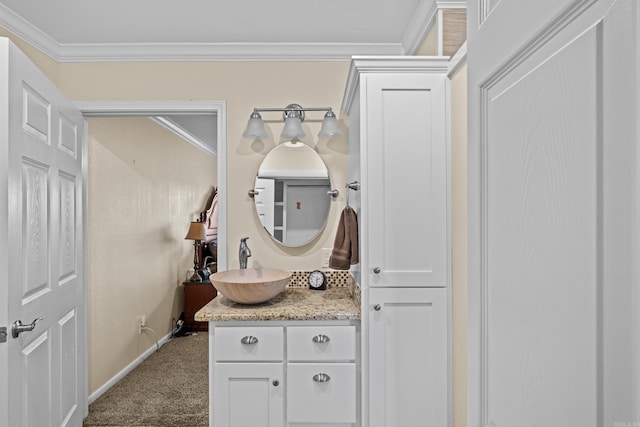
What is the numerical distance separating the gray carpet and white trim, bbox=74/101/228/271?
1.02m

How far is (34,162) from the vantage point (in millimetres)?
1841

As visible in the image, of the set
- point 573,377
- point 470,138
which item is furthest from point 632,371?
point 470,138

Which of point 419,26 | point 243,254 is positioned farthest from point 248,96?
point 419,26

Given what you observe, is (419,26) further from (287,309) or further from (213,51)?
(287,309)

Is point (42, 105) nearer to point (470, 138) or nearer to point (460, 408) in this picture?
point (470, 138)

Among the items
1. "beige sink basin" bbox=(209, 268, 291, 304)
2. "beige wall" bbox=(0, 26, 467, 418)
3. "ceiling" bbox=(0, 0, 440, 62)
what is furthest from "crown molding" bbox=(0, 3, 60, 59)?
"beige sink basin" bbox=(209, 268, 291, 304)

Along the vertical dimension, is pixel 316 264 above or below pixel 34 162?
below

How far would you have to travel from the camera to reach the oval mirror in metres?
2.81

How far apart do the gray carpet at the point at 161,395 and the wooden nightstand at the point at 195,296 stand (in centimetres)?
56

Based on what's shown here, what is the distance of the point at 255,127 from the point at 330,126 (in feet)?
1.56

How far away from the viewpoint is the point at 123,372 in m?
3.51

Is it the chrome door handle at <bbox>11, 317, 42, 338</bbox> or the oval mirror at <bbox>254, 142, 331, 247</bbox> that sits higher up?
the oval mirror at <bbox>254, 142, 331, 247</bbox>

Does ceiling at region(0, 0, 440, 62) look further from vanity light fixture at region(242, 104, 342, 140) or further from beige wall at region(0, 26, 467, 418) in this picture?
vanity light fixture at region(242, 104, 342, 140)

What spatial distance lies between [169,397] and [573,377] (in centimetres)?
314
